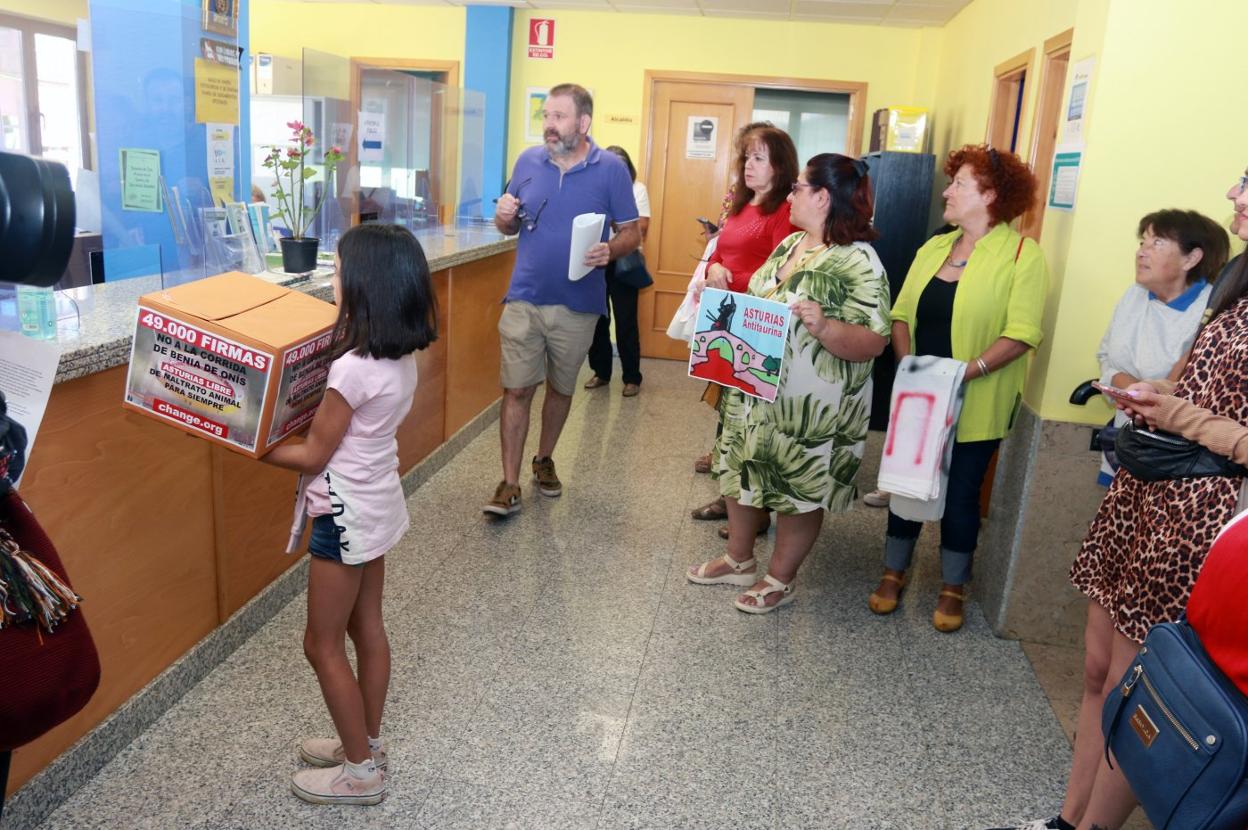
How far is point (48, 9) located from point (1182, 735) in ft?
19.8

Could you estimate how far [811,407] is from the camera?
2.82 m

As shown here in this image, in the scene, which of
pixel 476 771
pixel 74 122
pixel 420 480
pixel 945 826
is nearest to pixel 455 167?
pixel 74 122

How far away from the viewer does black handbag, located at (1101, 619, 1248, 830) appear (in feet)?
3.75

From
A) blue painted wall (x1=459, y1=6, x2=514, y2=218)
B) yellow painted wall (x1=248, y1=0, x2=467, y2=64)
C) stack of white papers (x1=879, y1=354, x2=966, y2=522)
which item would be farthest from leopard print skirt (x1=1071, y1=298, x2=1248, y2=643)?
yellow painted wall (x1=248, y1=0, x2=467, y2=64)

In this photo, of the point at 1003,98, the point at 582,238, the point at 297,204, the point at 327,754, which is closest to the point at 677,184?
the point at 1003,98

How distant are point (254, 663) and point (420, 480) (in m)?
1.53

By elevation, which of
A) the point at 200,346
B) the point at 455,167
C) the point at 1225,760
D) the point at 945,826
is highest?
the point at 455,167

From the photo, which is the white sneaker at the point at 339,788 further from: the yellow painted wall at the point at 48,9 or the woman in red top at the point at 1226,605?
the yellow painted wall at the point at 48,9

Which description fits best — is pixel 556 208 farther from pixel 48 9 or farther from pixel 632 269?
pixel 48 9

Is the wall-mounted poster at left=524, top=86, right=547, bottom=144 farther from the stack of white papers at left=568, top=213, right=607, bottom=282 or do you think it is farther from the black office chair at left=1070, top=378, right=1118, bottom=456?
the black office chair at left=1070, top=378, right=1118, bottom=456

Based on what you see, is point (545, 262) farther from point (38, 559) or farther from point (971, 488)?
point (38, 559)

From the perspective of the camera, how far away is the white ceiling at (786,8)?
5.84 metres

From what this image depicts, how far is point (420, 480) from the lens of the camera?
13.0ft

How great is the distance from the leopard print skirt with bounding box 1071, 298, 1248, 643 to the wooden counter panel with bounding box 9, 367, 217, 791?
6.57ft
